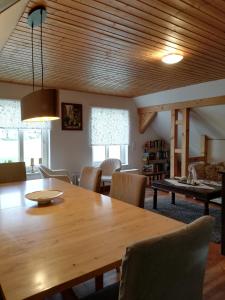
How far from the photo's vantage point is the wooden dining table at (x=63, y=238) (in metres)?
0.93

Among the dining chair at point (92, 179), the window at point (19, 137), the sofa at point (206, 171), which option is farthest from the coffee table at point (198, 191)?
the window at point (19, 137)

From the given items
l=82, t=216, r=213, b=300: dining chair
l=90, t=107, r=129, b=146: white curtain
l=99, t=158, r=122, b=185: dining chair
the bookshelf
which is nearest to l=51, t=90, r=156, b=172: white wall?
l=90, t=107, r=129, b=146: white curtain

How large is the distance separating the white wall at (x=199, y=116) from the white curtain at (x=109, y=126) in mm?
621

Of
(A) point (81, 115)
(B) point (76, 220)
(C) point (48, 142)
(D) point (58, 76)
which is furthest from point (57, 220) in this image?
(A) point (81, 115)

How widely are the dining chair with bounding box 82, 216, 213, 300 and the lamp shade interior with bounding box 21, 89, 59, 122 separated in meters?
1.33

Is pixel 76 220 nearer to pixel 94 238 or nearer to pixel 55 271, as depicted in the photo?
pixel 94 238

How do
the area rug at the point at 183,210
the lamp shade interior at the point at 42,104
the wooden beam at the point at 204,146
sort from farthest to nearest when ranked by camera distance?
the wooden beam at the point at 204,146 < the area rug at the point at 183,210 < the lamp shade interior at the point at 42,104

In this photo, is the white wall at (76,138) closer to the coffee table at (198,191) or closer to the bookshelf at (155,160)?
the bookshelf at (155,160)

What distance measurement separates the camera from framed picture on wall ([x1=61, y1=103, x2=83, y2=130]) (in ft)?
16.3

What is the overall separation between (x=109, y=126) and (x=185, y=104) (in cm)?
175

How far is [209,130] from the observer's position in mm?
5367

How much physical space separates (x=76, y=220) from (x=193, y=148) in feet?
16.9

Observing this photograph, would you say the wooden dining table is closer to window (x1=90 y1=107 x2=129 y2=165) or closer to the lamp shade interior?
the lamp shade interior

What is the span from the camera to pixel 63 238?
129cm
